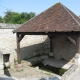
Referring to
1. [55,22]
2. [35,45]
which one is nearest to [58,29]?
[55,22]

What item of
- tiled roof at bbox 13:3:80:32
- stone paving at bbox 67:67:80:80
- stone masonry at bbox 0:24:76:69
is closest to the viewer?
stone paving at bbox 67:67:80:80

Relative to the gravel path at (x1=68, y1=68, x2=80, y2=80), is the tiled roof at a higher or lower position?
higher

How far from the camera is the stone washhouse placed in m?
8.41

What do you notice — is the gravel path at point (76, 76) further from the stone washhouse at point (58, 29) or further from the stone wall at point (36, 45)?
the stone wall at point (36, 45)

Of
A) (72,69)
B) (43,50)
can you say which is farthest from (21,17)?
(72,69)

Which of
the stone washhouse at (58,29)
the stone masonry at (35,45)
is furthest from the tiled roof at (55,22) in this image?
the stone masonry at (35,45)

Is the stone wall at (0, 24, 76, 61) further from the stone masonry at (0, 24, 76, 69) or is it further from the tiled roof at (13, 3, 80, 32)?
the tiled roof at (13, 3, 80, 32)

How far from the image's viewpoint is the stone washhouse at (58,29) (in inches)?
331

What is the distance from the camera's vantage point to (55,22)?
9602 mm

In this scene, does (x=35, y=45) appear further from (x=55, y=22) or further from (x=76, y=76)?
(x=76, y=76)

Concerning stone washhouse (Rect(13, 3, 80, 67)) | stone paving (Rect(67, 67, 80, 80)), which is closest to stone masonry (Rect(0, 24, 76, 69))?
stone washhouse (Rect(13, 3, 80, 67))

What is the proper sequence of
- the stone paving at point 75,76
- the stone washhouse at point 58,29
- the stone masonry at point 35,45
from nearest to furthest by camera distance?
the stone paving at point 75,76
the stone washhouse at point 58,29
the stone masonry at point 35,45

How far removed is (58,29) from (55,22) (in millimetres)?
971

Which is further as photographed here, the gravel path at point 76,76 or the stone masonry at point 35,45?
the stone masonry at point 35,45
